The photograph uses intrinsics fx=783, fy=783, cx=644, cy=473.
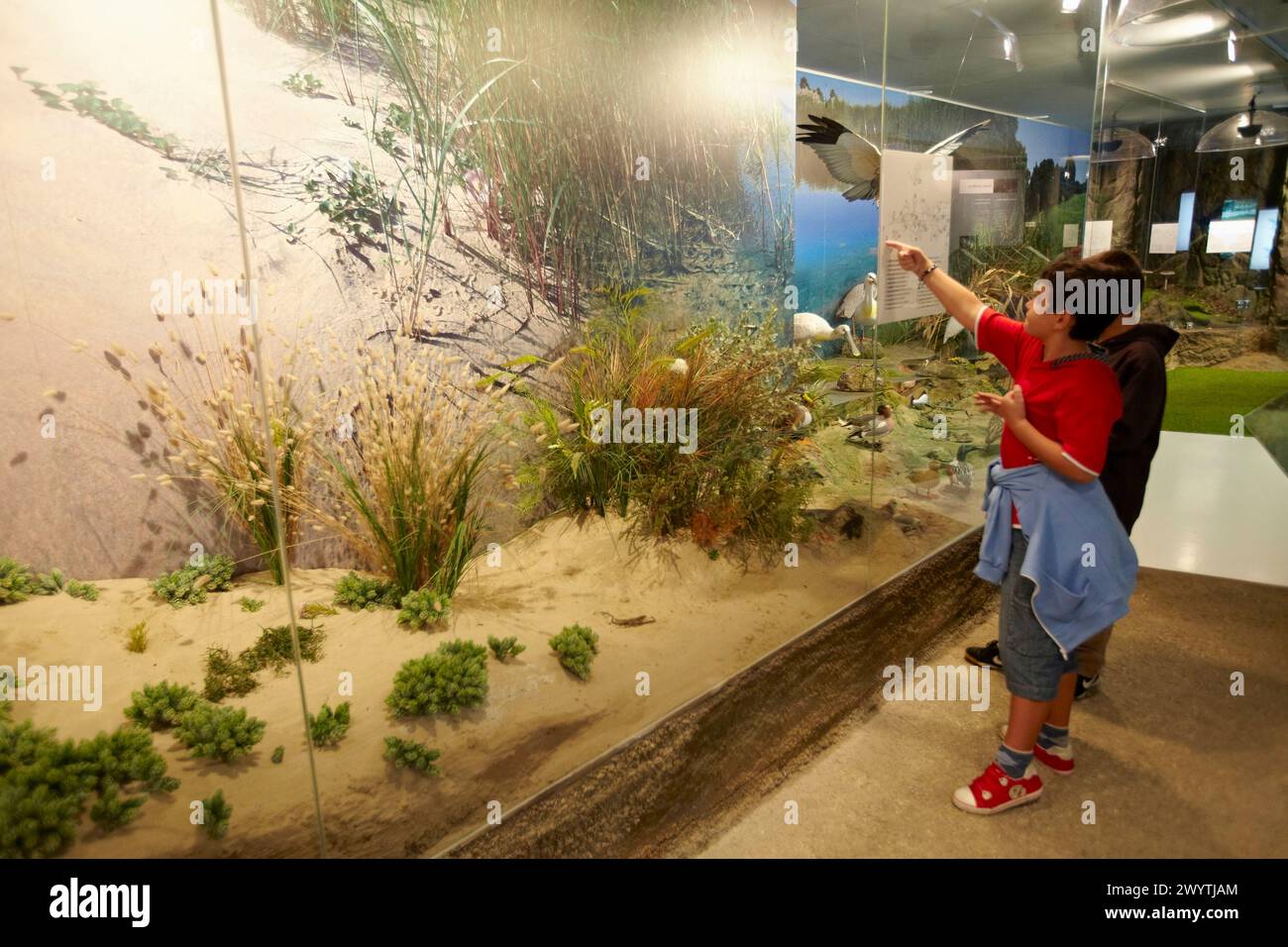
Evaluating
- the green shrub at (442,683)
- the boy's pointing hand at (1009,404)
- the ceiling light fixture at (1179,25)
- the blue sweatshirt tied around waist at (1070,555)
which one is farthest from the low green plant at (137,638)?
the ceiling light fixture at (1179,25)

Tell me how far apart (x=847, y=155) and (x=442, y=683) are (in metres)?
2.65

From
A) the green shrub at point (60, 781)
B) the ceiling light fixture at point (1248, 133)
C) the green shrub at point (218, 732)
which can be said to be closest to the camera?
the green shrub at point (60, 781)

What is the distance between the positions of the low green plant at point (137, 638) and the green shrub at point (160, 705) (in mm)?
159

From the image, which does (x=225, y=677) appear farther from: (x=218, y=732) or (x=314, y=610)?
(x=314, y=610)

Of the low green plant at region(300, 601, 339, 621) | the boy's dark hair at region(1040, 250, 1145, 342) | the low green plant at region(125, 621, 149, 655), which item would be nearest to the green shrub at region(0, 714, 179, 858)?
the low green plant at region(125, 621, 149, 655)

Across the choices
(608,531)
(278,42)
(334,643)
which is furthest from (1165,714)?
(278,42)

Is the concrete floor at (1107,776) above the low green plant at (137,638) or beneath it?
beneath

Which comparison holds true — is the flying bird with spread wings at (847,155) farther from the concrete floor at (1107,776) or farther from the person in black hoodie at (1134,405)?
the concrete floor at (1107,776)

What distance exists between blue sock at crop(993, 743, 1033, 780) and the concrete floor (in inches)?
6.2

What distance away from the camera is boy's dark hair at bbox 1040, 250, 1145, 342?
7.07ft

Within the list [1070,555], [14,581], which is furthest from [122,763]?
[1070,555]

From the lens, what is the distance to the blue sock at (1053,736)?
9.17ft

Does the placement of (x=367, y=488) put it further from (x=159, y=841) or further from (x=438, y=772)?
(x=159, y=841)
